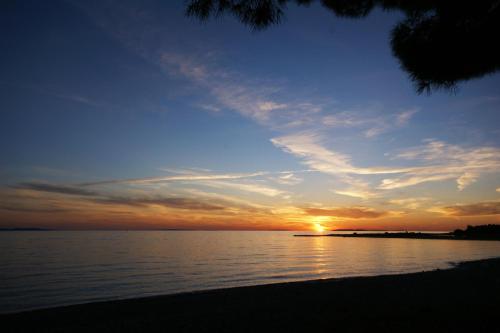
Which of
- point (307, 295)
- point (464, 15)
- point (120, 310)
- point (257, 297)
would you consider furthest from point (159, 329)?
point (464, 15)

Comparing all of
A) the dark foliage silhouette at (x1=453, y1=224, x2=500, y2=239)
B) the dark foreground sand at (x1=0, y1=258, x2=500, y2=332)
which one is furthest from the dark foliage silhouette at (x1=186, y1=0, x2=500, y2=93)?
the dark foliage silhouette at (x1=453, y1=224, x2=500, y2=239)

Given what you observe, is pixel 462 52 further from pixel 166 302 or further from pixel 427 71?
pixel 166 302

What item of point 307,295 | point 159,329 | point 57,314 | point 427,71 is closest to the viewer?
point 427,71

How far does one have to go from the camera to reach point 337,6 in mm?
7789

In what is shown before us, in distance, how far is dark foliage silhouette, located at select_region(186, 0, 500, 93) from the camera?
21.4ft

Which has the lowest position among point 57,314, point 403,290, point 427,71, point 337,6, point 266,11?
point 57,314

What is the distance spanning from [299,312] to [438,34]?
A: 8317 millimetres

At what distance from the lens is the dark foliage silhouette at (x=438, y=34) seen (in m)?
6.51

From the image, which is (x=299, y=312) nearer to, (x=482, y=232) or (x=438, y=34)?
(x=438, y=34)

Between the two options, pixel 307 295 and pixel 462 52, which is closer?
pixel 462 52

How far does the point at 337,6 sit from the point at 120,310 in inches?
490

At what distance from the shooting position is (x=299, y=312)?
31.6 feet

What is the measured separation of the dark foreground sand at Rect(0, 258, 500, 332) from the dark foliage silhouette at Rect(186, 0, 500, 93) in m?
5.76

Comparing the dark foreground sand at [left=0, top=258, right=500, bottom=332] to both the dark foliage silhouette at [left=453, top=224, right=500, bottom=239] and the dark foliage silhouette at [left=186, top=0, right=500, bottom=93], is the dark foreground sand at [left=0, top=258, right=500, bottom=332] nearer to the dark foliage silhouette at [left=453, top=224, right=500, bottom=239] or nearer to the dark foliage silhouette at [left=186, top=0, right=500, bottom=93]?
the dark foliage silhouette at [left=186, top=0, right=500, bottom=93]
